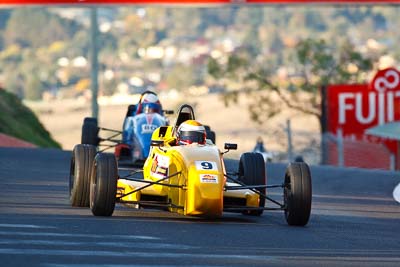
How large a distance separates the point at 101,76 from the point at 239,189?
179 meters

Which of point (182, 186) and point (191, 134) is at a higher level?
point (191, 134)

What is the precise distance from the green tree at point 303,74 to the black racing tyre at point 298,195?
5454 centimetres

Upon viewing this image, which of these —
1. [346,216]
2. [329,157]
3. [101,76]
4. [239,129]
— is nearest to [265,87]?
[329,157]

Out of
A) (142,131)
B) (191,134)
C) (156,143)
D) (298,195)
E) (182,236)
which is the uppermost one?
(142,131)

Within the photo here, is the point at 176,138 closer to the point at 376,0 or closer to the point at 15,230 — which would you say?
the point at 15,230

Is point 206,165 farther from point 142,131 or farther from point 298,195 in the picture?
point 142,131

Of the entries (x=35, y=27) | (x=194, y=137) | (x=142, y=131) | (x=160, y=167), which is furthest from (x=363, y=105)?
(x=35, y=27)

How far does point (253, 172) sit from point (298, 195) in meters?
1.81

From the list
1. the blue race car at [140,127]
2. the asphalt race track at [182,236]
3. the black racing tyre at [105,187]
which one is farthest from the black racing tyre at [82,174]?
the blue race car at [140,127]

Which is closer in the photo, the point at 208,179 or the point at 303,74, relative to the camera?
the point at 208,179

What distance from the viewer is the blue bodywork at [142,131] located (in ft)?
92.9

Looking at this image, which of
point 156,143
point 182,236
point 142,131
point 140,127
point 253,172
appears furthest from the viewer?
point 140,127

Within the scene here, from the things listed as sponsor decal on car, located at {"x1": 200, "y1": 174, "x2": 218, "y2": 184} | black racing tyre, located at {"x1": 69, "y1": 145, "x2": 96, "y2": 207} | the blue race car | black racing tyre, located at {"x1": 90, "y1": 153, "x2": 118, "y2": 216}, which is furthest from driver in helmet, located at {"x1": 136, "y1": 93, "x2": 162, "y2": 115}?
sponsor decal on car, located at {"x1": 200, "y1": 174, "x2": 218, "y2": 184}

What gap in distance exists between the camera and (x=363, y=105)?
60.7 m
